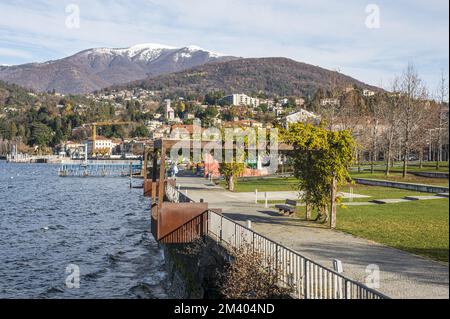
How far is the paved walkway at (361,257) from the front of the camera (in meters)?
10.1

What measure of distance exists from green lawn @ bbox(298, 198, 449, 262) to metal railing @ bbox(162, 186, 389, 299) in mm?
4614

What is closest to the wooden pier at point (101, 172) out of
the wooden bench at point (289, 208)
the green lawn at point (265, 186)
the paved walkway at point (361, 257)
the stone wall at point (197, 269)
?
the green lawn at point (265, 186)

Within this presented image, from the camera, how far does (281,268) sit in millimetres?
10492

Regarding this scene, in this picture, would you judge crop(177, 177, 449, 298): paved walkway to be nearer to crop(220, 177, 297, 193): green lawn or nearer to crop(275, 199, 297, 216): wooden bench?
crop(275, 199, 297, 216): wooden bench

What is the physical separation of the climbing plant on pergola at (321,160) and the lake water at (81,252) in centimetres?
671

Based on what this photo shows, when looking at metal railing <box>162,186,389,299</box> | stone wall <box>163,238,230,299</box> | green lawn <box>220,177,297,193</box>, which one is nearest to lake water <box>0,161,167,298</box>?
stone wall <box>163,238,230,299</box>

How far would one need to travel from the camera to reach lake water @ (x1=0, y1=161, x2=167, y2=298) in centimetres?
1792

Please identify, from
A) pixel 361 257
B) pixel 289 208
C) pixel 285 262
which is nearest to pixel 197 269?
pixel 285 262

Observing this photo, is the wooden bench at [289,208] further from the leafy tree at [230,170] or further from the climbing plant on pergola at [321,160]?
the leafy tree at [230,170]

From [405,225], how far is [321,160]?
3832mm
